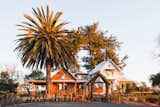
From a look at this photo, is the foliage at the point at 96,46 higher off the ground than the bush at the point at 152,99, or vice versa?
the foliage at the point at 96,46

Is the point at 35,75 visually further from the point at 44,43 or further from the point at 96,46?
the point at 44,43

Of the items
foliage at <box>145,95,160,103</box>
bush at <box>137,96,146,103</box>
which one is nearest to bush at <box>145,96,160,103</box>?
foliage at <box>145,95,160,103</box>

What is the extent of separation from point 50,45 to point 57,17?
524 centimetres

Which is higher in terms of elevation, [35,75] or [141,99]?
[35,75]

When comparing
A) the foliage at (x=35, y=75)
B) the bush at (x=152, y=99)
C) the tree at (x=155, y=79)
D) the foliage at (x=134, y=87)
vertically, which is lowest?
the bush at (x=152, y=99)

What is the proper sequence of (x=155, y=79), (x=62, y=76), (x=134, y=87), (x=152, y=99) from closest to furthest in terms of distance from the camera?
(x=152, y=99), (x=155, y=79), (x=134, y=87), (x=62, y=76)

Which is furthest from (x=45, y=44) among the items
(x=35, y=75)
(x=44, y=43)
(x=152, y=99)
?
(x=35, y=75)

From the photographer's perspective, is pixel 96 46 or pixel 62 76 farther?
pixel 96 46

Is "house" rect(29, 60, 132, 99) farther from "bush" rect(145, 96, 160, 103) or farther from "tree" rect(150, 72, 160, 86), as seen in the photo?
"bush" rect(145, 96, 160, 103)

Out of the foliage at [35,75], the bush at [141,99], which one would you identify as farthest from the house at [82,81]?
the foliage at [35,75]

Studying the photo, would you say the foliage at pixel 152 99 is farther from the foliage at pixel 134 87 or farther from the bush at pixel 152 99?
the foliage at pixel 134 87

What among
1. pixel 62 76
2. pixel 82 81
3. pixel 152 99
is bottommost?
pixel 152 99

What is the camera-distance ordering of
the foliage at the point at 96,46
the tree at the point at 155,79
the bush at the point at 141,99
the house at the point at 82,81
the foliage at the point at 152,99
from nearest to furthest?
1. the bush at the point at 141,99
2. the foliage at the point at 152,99
3. the tree at the point at 155,79
4. the house at the point at 82,81
5. the foliage at the point at 96,46

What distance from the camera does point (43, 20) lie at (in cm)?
5378
